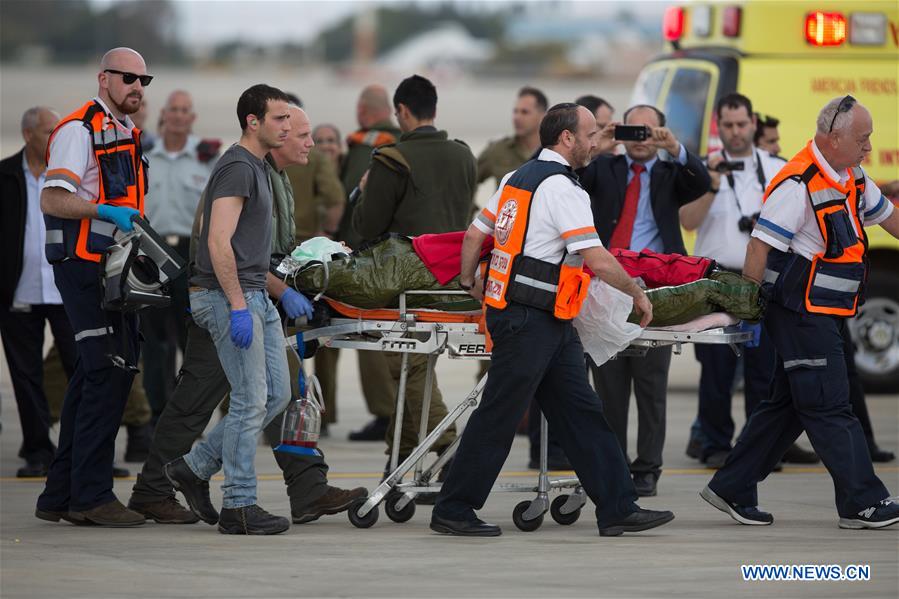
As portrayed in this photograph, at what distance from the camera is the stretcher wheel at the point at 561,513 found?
7.83 m

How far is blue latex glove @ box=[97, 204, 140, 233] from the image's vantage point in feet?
24.3

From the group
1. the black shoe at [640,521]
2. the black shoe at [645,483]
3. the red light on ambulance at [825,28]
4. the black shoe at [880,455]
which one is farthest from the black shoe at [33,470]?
the red light on ambulance at [825,28]

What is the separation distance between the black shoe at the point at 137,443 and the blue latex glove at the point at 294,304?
310 cm

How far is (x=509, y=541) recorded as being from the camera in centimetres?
735

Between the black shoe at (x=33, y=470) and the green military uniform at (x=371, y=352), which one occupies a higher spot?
the green military uniform at (x=371, y=352)

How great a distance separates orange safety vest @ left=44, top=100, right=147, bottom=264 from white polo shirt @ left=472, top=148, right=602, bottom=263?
1.98m

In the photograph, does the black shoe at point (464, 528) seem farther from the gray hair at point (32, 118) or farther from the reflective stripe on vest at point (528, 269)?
the gray hair at point (32, 118)

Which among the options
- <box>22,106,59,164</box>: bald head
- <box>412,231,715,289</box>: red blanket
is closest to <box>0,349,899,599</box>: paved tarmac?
<box>412,231,715,289</box>: red blanket

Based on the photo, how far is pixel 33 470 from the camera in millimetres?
9469

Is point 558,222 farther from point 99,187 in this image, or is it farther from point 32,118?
point 32,118

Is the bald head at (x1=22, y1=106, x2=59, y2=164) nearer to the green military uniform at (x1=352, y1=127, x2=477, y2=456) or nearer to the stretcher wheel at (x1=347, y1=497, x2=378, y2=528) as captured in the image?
the green military uniform at (x1=352, y1=127, x2=477, y2=456)

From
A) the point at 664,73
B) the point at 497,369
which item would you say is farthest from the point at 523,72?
the point at 497,369

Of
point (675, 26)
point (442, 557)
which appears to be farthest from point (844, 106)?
point (675, 26)

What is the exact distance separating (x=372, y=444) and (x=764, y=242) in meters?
4.22
